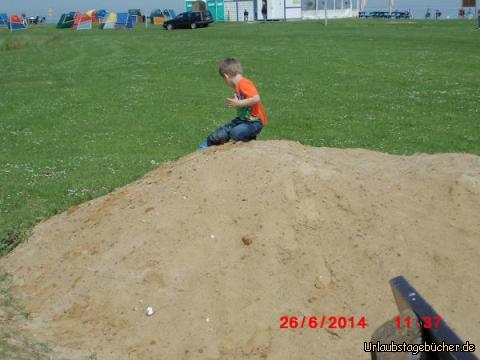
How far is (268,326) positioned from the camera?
547 centimetres

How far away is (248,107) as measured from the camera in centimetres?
821

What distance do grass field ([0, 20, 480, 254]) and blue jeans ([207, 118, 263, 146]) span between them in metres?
2.44

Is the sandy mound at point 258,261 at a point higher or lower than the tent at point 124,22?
higher

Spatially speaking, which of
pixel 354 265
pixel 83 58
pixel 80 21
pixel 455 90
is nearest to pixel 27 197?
pixel 354 265

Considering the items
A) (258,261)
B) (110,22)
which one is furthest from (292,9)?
(258,261)

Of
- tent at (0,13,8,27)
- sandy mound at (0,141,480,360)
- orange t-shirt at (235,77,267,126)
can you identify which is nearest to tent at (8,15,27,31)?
tent at (0,13,8,27)

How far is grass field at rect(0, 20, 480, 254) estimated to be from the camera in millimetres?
11336

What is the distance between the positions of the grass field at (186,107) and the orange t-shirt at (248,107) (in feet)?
9.46

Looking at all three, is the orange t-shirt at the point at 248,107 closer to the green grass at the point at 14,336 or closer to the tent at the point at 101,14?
the green grass at the point at 14,336

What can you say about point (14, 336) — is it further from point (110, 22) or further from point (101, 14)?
point (101, 14)

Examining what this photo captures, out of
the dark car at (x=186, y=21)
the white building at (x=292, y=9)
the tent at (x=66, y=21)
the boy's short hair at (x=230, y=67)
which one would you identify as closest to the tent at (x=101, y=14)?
the tent at (x=66, y=21)

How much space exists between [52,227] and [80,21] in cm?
6031

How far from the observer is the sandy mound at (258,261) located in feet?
17.9

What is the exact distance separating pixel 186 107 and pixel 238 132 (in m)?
9.79
